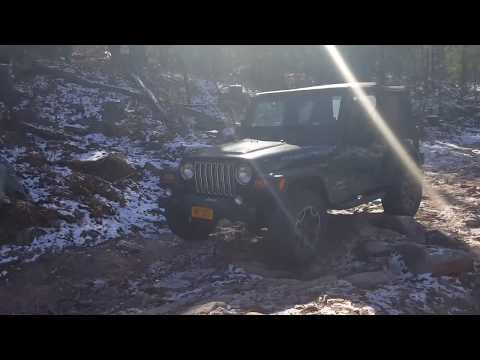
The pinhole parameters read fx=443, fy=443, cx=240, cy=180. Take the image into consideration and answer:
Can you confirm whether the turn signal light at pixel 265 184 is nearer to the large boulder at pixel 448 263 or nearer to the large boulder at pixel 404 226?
the large boulder at pixel 448 263

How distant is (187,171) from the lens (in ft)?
18.9

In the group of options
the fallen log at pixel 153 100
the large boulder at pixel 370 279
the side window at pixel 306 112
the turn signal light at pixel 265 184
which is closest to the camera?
the large boulder at pixel 370 279

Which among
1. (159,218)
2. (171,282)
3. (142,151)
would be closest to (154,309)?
(171,282)

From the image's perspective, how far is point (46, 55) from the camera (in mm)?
17438

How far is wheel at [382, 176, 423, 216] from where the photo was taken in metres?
7.09

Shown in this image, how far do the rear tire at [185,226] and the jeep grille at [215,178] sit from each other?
1.66 ft

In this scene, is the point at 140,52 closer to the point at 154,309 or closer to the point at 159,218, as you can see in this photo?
the point at 159,218

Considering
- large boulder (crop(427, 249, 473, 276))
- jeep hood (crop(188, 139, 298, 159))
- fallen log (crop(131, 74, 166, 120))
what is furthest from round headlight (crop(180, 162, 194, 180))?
fallen log (crop(131, 74, 166, 120))

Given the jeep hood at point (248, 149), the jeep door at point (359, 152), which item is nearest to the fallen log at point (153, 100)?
the jeep hood at point (248, 149)

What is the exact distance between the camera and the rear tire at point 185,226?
5914 mm

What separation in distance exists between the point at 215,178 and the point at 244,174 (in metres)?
0.47

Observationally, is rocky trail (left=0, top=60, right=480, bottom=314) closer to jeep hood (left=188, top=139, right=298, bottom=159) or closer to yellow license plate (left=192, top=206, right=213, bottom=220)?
yellow license plate (left=192, top=206, right=213, bottom=220)

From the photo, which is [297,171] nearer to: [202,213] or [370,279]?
[202,213]

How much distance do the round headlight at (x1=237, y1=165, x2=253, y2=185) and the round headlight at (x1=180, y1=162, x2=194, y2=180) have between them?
2.66ft
